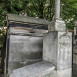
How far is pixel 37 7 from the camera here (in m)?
9.37

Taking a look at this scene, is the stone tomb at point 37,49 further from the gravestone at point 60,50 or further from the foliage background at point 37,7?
the foliage background at point 37,7

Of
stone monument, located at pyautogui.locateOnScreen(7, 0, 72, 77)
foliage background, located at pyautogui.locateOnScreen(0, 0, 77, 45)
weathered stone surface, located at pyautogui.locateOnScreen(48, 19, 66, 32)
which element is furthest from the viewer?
foliage background, located at pyautogui.locateOnScreen(0, 0, 77, 45)

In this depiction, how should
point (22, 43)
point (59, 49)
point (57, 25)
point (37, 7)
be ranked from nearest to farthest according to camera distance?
point (59, 49) → point (57, 25) → point (22, 43) → point (37, 7)

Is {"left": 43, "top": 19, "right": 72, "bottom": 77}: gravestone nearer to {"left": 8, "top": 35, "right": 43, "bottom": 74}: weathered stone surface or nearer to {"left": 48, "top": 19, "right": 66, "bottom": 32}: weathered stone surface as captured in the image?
{"left": 48, "top": 19, "right": 66, "bottom": 32}: weathered stone surface

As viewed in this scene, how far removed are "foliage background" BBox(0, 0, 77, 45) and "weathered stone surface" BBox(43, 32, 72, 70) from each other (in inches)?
145

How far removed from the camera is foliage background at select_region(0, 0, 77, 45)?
6559 mm

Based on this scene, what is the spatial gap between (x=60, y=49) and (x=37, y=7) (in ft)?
22.9

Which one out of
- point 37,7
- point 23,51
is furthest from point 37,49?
point 37,7

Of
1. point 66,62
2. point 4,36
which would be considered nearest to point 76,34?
point 66,62

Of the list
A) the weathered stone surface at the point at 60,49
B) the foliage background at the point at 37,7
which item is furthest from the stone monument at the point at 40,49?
the foliage background at the point at 37,7

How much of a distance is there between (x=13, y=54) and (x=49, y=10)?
6.79m

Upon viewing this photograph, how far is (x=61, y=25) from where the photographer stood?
3955 mm

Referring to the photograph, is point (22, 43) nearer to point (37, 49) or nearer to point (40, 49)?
point (37, 49)

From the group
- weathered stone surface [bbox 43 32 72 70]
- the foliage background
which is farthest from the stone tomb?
the foliage background
